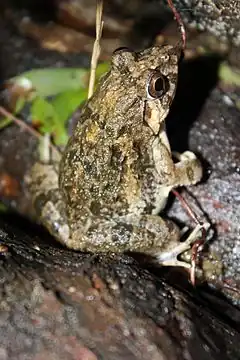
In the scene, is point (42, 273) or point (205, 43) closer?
point (42, 273)

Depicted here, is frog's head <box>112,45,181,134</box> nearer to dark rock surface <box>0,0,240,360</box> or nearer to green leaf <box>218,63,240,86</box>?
dark rock surface <box>0,0,240,360</box>

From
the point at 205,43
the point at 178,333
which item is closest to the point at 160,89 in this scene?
the point at 205,43

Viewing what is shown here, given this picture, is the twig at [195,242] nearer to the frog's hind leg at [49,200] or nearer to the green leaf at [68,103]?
the frog's hind leg at [49,200]

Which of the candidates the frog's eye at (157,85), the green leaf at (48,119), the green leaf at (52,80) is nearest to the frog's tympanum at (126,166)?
the frog's eye at (157,85)

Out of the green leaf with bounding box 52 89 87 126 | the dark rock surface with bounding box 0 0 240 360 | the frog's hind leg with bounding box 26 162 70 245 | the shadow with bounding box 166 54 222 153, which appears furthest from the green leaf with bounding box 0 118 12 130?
the shadow with bounding box 166 54 222 153

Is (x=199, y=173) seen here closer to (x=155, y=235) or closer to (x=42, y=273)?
(x=155, y=235)

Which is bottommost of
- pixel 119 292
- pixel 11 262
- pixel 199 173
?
pixel 11 262
